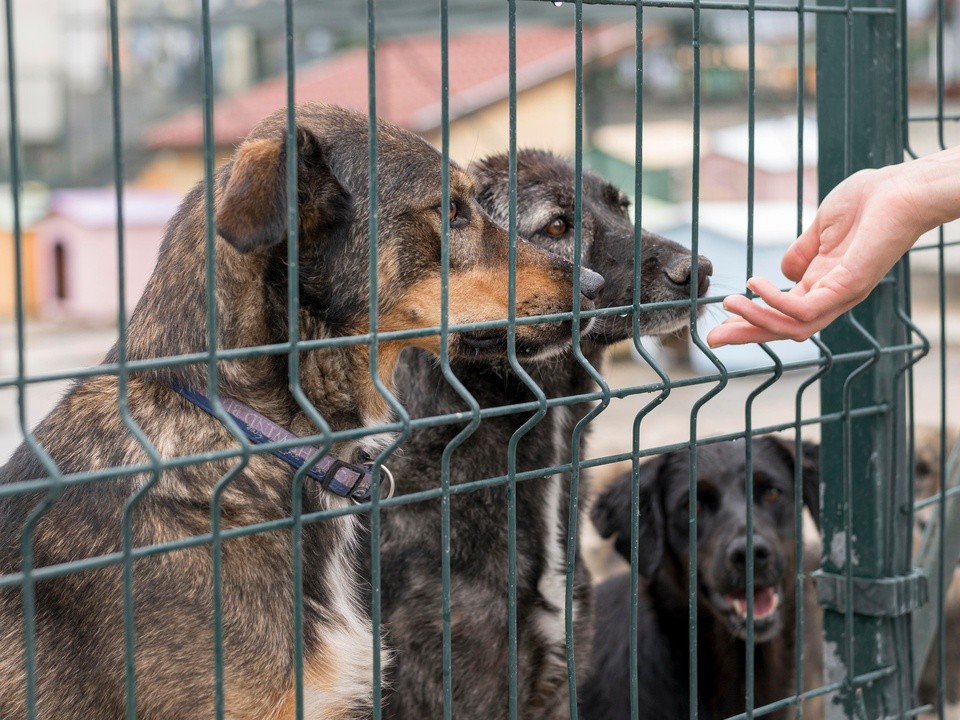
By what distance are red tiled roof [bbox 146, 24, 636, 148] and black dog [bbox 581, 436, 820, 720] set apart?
61.9ft

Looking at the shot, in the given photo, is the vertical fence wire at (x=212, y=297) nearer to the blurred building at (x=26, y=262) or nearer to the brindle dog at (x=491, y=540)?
the brindle dog at (x=491, y=540)

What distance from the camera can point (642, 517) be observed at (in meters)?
4.29

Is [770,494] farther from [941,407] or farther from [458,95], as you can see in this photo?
[458,95]

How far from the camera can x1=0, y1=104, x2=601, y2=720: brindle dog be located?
99.9 inches

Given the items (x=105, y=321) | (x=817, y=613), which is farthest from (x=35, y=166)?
(x=817, y=613)

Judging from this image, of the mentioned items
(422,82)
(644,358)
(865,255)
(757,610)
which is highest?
(422,82)

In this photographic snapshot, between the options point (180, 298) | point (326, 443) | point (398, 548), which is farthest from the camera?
point (398, 548)

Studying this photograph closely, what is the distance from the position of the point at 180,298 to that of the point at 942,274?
205 centimetres

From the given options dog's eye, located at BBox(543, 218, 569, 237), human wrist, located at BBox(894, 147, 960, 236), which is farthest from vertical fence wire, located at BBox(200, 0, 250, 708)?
dog's eye, located at BBox(543, 218, 569, 237)

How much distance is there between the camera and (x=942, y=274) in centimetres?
342

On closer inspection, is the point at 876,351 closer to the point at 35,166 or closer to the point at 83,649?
the point at 83,649

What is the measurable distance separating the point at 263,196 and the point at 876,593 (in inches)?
83.8

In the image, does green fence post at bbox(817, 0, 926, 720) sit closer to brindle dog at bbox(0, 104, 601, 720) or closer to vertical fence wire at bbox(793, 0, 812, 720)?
vertical fence wire at bbox(793, 0, 812, 720)

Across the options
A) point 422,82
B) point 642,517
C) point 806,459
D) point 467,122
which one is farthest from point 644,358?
point 422,82
